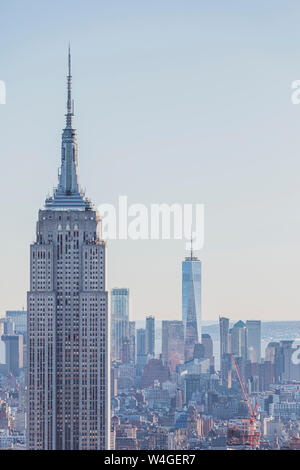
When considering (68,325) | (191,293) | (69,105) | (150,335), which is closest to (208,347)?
(150,335)

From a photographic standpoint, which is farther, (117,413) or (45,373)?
(117,413)

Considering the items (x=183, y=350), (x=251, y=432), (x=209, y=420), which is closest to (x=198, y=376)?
(x=183, y=350)

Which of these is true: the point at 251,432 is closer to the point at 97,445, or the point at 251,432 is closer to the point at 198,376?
the point at 97,445

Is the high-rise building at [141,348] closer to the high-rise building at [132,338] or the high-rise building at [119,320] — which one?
the high-rise building at [132,338]

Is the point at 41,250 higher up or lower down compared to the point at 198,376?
higher up

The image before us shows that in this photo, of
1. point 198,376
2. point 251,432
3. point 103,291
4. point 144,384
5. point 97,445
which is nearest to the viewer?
point 97,445

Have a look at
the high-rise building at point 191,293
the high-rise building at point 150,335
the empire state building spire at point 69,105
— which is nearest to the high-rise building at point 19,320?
the high-rise building at point 150,335

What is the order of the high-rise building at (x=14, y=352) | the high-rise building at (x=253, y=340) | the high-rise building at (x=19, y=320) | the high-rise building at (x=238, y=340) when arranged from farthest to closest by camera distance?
the high-rise building at (x=238, y=340), the high-rise building at (x=253, y=340), the high-rise building at (x=14, y=352), the high-rise building at (x=19, y=320)

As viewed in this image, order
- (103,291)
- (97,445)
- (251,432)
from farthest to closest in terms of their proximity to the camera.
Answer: (251,432)
(103,291)
(97,445)

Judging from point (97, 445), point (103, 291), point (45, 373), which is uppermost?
point (103, 291)
